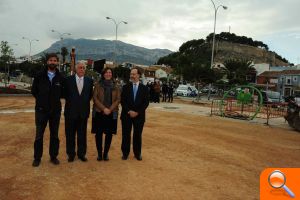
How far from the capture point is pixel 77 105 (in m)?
6.53

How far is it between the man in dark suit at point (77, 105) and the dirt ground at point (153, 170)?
16.2 inches

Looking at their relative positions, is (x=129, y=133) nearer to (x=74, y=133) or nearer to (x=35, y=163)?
(x=74, y=133)

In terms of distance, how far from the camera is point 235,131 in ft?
41.1

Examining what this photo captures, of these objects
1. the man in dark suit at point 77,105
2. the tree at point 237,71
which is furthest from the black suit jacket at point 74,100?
the tree at point 237,71

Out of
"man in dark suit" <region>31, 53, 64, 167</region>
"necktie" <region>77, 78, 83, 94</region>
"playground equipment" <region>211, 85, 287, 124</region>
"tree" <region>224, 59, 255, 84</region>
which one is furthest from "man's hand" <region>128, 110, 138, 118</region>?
"tree" <region>224, 59, 255, 84</region>

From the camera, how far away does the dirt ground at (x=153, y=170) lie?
16.7ft

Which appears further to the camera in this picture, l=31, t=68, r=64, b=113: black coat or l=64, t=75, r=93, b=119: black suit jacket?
l=64, t=75, r=93, b=119: black suit jacket

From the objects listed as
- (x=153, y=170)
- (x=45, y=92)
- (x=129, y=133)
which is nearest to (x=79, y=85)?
(x=45, y=92)

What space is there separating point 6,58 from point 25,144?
3854 centimetres

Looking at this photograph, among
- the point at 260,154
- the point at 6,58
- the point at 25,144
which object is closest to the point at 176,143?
the point at 260,154

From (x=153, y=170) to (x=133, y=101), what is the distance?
4.61 ft

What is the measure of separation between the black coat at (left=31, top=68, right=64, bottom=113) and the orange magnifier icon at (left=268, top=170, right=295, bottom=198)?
4.98m

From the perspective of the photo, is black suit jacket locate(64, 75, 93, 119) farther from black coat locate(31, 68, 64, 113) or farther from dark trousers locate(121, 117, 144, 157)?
dark trousers locate(121, 117, 144, 157)

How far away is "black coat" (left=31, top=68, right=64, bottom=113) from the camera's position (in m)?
6.21
